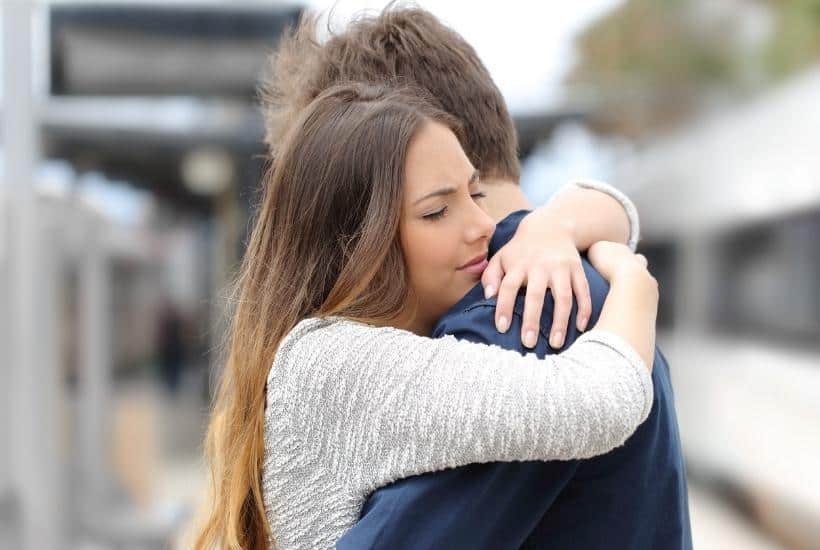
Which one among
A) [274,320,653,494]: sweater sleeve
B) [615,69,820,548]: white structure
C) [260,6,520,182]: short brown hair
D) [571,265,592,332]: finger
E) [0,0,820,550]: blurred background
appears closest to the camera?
[274,320,653,494]: sweater sleeve

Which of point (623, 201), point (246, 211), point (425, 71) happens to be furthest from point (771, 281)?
point (425, 71)

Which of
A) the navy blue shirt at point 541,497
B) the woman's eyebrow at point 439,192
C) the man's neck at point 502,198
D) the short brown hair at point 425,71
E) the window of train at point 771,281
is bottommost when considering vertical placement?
the window of train at point 771,281

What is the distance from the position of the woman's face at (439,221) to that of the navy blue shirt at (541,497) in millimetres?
37

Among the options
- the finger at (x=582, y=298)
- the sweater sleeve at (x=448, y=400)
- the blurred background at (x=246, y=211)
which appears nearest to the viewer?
the sweater sleeve at (x=448, y=400)

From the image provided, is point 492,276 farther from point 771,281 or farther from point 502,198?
point 771,281

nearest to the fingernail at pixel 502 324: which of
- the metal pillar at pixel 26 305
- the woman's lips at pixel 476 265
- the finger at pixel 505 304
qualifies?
the finger at pixel 505 304

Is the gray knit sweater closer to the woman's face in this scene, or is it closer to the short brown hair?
the woman's face

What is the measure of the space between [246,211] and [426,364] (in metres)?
1.74

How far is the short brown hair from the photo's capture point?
1120mm

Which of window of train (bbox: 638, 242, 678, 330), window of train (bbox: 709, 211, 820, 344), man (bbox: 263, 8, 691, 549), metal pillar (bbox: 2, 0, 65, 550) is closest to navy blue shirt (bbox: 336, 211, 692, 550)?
man (bbox: 263, 8, 691, 549)

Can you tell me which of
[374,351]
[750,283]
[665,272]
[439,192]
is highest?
[439,192]

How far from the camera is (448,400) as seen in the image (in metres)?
0.82

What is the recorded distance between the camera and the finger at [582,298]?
0.90m

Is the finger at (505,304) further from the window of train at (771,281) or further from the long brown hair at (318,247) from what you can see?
the window of train at (771,281)
